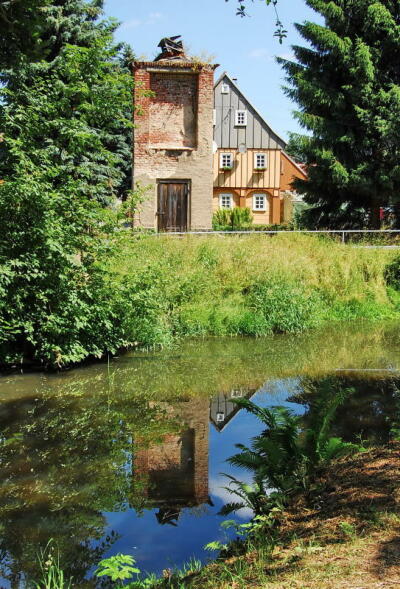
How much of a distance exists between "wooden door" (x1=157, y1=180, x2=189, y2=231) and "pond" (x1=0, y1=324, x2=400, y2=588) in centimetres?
1086

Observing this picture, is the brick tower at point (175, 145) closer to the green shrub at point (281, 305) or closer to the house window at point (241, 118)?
the green shrub at point (281, 305)

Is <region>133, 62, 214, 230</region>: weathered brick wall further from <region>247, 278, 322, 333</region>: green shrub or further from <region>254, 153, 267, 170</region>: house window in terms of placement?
<region>254, 153, 267, 170</region>: house window

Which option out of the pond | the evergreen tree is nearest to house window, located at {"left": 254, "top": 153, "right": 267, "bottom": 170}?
the evergreen tree

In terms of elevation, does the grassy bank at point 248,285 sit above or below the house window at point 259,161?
below

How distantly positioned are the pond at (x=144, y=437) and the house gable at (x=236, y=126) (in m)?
31.4

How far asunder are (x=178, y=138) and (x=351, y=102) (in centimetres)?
712

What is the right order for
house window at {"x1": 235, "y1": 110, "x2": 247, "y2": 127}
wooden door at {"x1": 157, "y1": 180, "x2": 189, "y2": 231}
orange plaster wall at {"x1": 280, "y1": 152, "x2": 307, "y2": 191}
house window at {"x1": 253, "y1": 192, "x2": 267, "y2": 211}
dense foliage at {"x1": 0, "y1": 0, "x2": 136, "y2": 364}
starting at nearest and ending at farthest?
dense foliage at {"x1": 0, "y1": 0, "x2": 136, "y2": 364}
wooden door at {"x1": 157, "y1": 180, "x2": 189, "y2": 231}
house window at {"x1": 253, "y1": 192, "x2": 267, "y2": 211}
house window at {"x1": 235, "y1": 110, "x2": 247, "y2": 127}
orange plaster wall at {"x1": 280, "y1": 152, "x2": 307, "y2": 191}

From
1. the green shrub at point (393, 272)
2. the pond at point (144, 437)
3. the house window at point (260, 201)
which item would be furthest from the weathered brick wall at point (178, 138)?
the house window at point (260, 201)

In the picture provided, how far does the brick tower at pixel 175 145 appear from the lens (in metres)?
23.2

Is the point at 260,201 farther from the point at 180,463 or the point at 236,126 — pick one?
the point at 180,463

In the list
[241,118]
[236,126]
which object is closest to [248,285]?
[236,126]

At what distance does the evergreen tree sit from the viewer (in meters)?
23.4

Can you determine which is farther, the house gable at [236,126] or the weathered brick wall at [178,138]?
the house gable at [236,126]

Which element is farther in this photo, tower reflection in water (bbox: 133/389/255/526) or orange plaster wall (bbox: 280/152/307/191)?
orange plaster wall (bbox: 280/152/307/191)
